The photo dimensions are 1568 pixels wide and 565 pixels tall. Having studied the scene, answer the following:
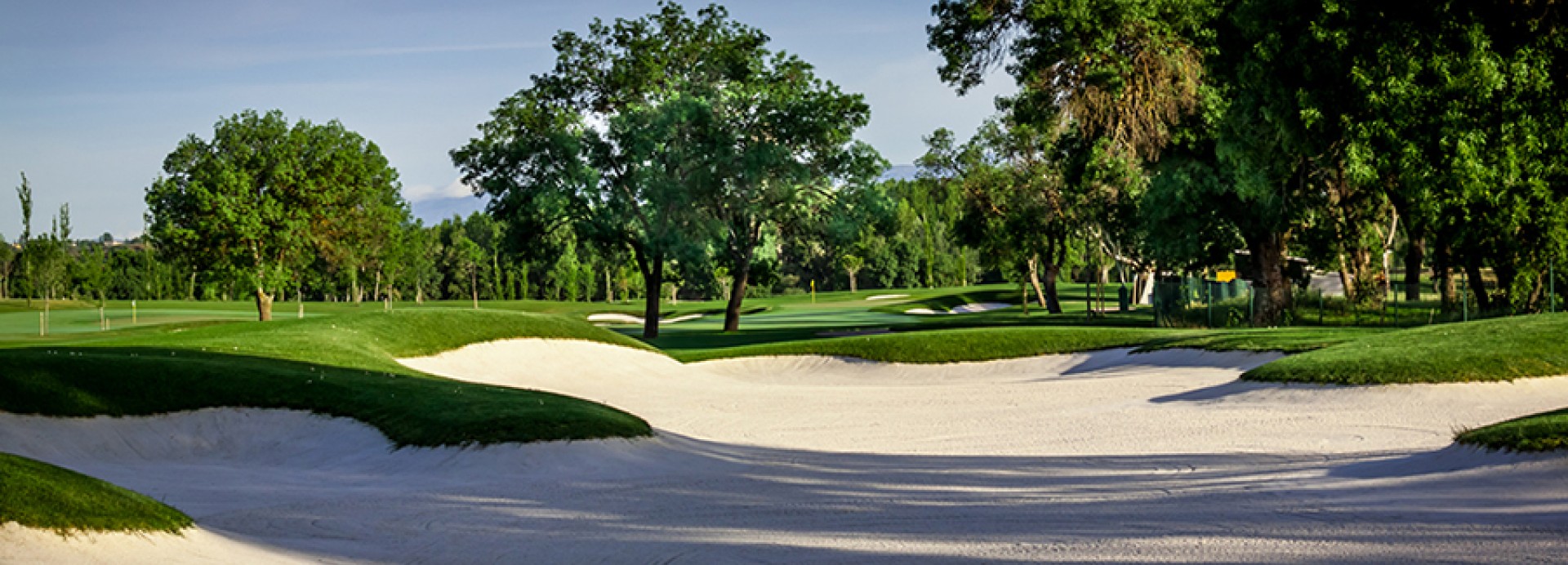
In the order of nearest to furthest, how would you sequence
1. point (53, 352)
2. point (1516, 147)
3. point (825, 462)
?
point (825, 462)
point (53, 352)
point (1516, 147)

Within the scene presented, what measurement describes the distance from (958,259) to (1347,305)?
70.4 metres

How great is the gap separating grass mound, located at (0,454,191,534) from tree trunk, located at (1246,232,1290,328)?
3362 centimetres

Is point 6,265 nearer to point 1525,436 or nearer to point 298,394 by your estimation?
point 298,394

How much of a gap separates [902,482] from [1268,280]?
28230 millimetres

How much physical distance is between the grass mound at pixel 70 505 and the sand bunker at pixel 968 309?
5630cm

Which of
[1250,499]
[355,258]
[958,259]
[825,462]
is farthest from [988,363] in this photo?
[958,259]

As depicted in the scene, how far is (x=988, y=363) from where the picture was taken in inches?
1109

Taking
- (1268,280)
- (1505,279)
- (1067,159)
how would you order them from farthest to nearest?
(1067,159) < (1268,280) < (1505,279)

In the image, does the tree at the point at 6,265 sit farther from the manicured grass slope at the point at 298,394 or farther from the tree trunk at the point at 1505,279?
the tree trunk at the point at 1505,279

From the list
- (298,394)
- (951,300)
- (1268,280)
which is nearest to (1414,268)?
(1268,280)

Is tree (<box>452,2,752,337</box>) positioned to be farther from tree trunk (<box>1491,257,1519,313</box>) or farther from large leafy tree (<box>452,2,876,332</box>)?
tree trunk (<box>1491,257,1519,313</box>)

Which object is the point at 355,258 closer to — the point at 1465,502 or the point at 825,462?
the point at 825,462

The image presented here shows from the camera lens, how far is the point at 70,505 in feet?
24.3

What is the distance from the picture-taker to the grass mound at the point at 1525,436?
352 inches
